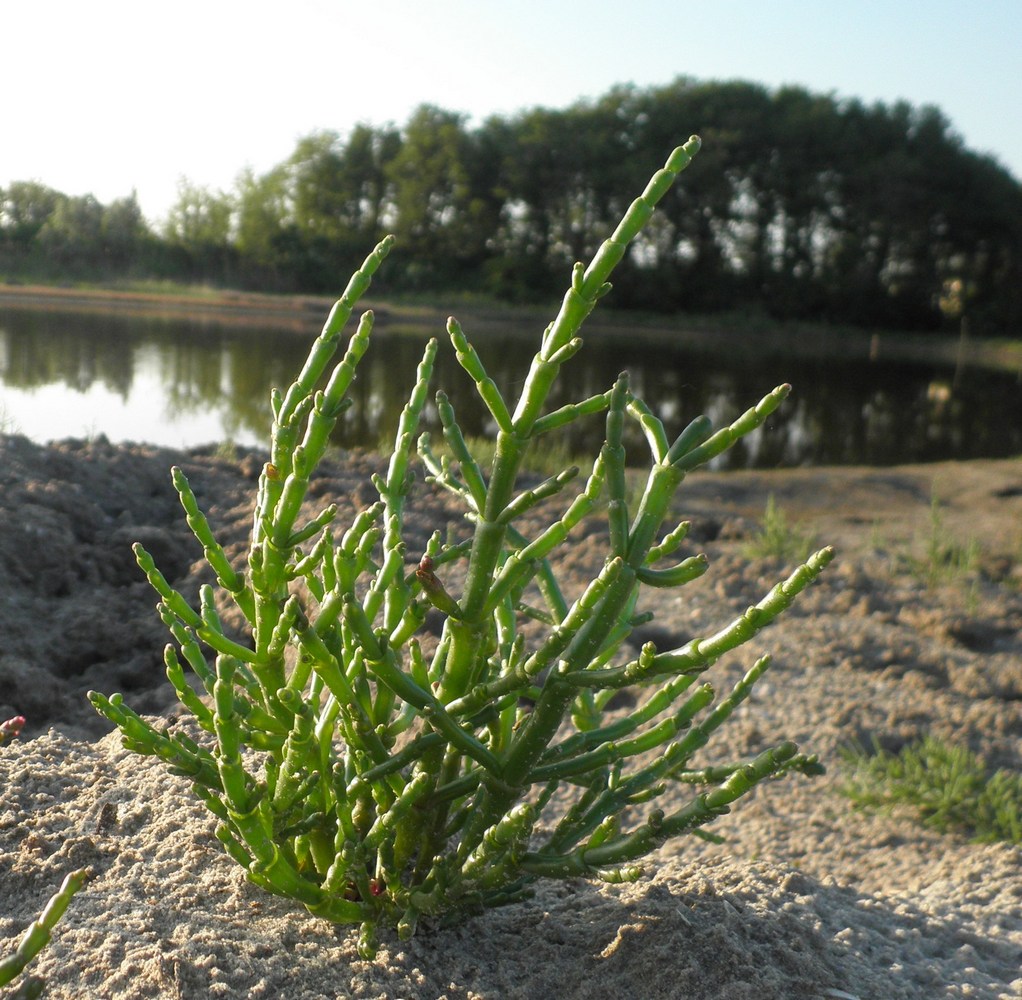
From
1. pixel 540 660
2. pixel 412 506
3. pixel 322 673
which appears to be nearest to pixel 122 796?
pixel 322 673

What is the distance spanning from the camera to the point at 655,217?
A: 26.3 metres

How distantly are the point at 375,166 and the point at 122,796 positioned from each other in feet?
86.2

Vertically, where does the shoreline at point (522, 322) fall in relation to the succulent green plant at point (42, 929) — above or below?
above

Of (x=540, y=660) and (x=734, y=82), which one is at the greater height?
(x=734, y=82)

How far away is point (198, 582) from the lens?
132 inches

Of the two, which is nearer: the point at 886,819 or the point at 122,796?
the point at 122,796

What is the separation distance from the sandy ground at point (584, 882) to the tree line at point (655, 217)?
14389 millimetres

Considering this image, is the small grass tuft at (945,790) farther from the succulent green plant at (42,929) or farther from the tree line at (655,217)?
the tree line at (655,217)

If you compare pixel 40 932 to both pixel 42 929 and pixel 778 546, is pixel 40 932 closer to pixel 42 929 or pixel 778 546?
pixel 42 929

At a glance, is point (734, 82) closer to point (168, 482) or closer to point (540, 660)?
point (168, 482)

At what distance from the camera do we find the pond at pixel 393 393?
27.0 feet

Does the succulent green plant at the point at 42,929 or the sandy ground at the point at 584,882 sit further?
the sandy ground at the point at 584,882

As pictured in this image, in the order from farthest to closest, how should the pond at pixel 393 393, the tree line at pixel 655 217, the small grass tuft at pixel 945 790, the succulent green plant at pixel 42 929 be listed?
the tree line at pixel 655 217 → the pond at pixel 393 393 → the small grass tuft at pixel 945 790 → the succulent green plant at pixel 42 929

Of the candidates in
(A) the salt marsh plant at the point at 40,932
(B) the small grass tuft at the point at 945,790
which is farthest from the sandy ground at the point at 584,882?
(A) the salt marsh plant at the point at 40,932
